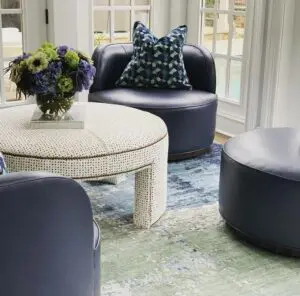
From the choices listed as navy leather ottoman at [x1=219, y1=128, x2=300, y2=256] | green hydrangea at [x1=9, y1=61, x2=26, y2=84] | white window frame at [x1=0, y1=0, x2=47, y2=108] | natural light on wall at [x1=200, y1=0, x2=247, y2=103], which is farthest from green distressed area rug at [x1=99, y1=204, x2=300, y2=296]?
natural light on wall at [x1=200, y1=0, x2=247, y2=103]

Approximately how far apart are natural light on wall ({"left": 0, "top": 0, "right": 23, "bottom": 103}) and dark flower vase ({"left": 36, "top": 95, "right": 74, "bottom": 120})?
1.54m

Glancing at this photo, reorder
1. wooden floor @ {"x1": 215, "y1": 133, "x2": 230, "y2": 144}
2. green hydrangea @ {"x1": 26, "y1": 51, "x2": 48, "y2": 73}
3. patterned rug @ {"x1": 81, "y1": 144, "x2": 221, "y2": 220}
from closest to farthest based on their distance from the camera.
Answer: green hydrangea @ {"x1": 26, "y1": 51, "x2": 48, "y2": 73}
patterned rug @ {"x1": 81, "y1": 144, "x2": 221, "y2": 220}
wooden floor @ {"x1": 215, "y1": 133, "x2": 230, "y2": 144}

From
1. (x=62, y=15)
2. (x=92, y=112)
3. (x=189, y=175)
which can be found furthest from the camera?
(x=62, y=15)

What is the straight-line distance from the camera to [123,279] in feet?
7.45

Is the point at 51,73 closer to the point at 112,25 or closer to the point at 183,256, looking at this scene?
the point at 183,256

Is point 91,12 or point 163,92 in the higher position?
point 91,12

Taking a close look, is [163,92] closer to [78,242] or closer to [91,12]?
[91,12]

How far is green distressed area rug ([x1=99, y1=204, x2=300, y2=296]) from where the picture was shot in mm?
2213

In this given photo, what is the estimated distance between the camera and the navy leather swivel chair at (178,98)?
354 cm

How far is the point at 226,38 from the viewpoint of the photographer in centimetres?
442

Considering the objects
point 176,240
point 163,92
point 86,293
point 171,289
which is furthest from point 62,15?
point 86,293

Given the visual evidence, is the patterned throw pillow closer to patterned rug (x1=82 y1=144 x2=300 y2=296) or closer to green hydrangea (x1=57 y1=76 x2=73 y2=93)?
patterned rug (x1=82 y1=144 x2=300 y2=296)

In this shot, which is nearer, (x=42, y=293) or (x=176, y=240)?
(x=42, y=293)

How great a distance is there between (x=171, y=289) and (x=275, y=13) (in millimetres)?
2274
